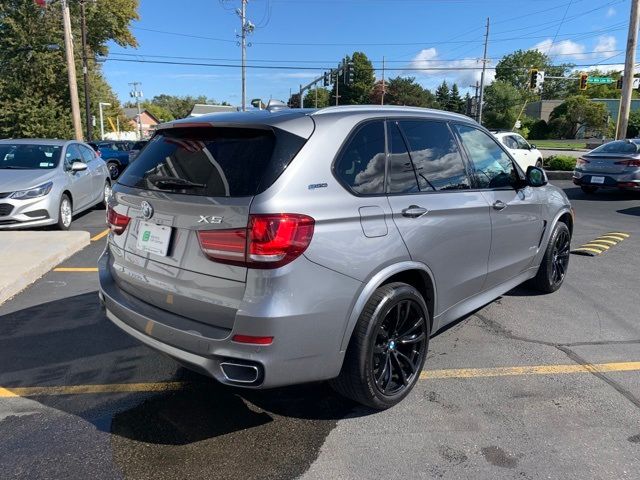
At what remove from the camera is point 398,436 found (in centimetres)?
304

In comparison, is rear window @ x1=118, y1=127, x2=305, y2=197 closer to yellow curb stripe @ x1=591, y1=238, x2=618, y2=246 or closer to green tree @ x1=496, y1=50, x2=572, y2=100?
yellow curb stripe @ x1=591, y1=238, x2=618, y2=246

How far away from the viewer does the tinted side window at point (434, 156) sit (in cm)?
349

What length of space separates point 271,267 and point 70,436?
1.62m

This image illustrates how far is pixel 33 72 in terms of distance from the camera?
33281mm

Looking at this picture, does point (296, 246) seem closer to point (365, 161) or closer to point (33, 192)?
point (365, 161)

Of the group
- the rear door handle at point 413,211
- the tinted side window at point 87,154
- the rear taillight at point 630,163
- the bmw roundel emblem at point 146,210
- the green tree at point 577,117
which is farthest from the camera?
the green tree at point 577,117

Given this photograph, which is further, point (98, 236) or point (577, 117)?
point (577, 117)

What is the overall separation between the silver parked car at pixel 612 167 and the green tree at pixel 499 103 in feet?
257

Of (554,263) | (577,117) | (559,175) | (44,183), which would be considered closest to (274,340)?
(554,263)

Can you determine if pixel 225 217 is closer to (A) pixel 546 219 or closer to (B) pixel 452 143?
(B) pixel 452 143

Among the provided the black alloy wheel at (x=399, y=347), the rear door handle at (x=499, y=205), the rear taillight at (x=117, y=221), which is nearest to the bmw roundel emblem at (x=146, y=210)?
the rear taillight at (x=117, y=221)

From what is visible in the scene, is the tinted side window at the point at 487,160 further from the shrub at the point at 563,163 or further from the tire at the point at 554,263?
the shrub at the point at 563,163

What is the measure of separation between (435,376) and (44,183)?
730 cm

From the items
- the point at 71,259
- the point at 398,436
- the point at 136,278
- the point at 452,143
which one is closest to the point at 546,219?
the point at 452,143
